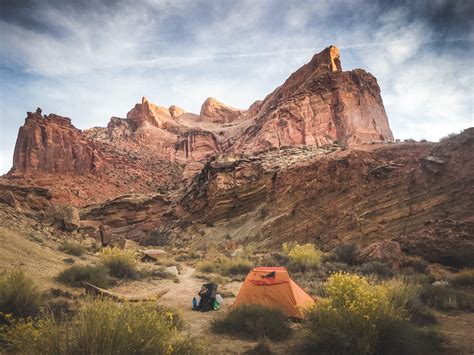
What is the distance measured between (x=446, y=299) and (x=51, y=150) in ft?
185

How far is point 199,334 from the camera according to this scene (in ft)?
21.2

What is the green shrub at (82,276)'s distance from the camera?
31.0 feet

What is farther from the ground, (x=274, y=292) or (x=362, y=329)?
(x=274, y=292)

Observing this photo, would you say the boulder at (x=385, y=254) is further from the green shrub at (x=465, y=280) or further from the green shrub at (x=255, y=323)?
the green shrub at (x=255, y=323)

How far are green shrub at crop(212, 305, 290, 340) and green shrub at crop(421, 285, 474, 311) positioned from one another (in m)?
4.20

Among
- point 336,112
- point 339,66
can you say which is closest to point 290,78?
point 339,66

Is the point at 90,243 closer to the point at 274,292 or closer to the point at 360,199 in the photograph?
the point at 274,292

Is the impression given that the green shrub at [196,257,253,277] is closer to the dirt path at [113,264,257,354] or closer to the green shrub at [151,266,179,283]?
the dirt path at [113,264,257,354]

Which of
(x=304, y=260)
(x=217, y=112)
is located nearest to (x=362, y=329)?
(x=304, y=260)

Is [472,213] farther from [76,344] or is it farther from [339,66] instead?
[339,66]

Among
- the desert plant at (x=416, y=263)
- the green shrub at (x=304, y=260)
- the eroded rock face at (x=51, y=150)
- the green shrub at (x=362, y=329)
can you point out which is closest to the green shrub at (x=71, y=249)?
the green shrub at (x=304, y=260)

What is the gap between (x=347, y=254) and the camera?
14.8 meters

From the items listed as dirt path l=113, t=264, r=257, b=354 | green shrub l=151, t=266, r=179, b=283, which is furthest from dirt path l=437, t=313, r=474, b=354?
green shrub l=151, t=266, r=179, b=283

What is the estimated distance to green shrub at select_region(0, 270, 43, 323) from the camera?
18.7 feet
